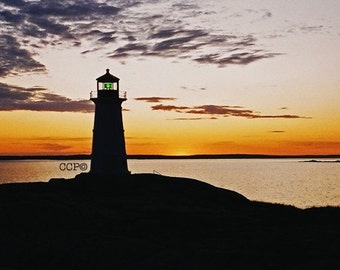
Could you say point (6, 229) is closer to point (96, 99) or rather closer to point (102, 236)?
point (102, 236)

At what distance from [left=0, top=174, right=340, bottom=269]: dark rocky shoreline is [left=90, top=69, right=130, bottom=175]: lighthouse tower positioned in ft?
22.1

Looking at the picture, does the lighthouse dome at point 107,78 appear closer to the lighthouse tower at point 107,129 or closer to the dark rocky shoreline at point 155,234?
the lighthouse tower at point 107,129

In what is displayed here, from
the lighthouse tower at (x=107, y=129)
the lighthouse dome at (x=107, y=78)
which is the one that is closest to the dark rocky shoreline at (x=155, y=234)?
the lighthouse tower at (x=107, y=129)

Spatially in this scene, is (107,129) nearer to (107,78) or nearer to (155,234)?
(107,78)

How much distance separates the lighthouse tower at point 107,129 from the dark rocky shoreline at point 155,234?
22.1ft

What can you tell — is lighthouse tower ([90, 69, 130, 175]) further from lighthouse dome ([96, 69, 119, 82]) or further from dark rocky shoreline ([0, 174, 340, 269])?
dark rocky shoreline ([0, 174, 340, 269])

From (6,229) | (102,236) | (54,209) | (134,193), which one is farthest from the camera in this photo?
(134,193)

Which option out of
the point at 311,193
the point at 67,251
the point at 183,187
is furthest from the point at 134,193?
the point at 311,193

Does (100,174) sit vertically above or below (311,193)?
above

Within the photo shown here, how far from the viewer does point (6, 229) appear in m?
27.3

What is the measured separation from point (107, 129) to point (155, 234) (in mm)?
22670

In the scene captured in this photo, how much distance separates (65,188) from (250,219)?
19.9 m

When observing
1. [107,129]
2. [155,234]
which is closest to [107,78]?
[107,129]

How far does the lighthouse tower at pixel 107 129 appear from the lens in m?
48.3
